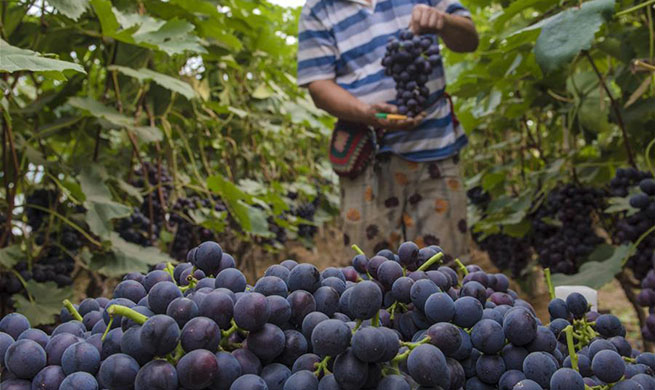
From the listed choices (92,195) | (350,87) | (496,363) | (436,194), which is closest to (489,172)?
(436,194)

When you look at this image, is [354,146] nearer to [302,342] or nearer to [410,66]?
[410,66]

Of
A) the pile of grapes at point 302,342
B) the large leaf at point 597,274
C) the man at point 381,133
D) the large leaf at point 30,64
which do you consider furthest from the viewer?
the man at point 381,133

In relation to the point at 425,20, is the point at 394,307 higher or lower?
lower

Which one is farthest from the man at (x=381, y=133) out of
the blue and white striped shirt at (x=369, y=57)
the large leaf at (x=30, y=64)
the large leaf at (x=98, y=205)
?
the large leaf at (x=30, y=64)

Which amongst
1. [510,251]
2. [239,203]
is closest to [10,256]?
[239,203]

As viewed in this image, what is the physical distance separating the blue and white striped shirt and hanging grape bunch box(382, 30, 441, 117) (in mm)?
146

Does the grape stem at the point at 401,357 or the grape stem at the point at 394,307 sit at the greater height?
the grape stem at the point at 394,307

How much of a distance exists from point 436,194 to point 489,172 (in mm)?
1076

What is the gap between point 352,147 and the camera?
198cm

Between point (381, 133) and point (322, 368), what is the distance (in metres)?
1.52

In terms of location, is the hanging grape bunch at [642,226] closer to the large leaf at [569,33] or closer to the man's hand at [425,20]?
the large leaf at [569,33]

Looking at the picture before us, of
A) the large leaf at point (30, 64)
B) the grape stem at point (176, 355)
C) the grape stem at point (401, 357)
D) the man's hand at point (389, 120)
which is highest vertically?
the large leaf at point (30, 64)

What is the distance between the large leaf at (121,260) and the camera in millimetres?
1701

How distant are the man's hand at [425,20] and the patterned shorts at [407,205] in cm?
Result: 44
